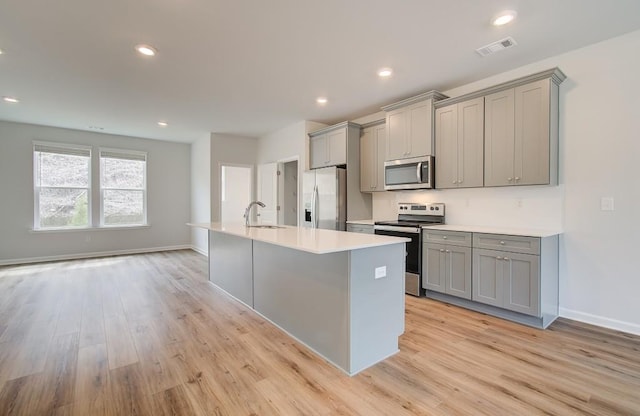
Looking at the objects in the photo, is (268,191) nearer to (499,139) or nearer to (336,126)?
(336,126)

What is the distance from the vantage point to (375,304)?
88.4 inches

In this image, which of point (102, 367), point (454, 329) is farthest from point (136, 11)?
point (454, 329)

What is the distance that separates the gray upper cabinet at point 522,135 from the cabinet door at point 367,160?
1713 millimetres

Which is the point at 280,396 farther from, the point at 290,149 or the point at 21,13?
the point at 290,149

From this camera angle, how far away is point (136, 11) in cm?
231

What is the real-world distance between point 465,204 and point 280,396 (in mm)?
3104

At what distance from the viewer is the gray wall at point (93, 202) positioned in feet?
18.3

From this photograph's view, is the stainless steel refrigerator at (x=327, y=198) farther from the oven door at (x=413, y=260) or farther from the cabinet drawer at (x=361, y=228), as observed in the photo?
the oven door at (x=413, y=260)

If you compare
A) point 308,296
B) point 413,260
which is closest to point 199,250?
point 413,260

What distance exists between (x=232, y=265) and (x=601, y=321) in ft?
12.9

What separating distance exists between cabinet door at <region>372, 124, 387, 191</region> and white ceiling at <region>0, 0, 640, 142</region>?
388mm

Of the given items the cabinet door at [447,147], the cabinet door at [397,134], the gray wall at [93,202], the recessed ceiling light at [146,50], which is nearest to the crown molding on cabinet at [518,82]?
the cabinet door at [447,147]

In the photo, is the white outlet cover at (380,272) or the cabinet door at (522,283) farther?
the cabinet door at (522,283)

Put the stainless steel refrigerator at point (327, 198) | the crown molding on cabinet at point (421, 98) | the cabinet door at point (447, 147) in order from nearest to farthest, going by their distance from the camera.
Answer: the cabinet door at point (447, 147), the crown molding on cabinet at point (421, 98), the stainless steel refrigerator at point (327, 198)
